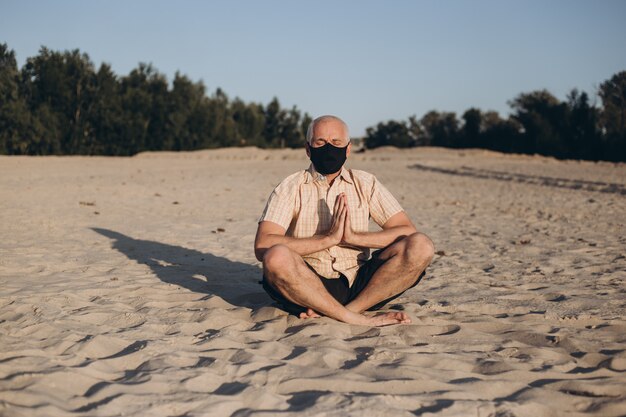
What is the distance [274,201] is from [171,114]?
3354 cm

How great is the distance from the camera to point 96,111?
105 ft

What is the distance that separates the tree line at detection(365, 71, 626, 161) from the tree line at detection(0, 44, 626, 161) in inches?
2.9

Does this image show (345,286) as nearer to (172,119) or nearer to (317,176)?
(317,176)

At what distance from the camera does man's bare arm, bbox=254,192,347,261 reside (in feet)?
13.4

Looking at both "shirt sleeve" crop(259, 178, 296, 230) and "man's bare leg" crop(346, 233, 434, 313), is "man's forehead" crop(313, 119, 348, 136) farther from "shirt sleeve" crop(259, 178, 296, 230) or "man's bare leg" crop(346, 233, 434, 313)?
"man's bare leg" crop(346, 233, 434, 313)

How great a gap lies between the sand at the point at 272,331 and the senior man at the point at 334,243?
0.76 feet

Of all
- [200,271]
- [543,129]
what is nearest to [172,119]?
[543,129]

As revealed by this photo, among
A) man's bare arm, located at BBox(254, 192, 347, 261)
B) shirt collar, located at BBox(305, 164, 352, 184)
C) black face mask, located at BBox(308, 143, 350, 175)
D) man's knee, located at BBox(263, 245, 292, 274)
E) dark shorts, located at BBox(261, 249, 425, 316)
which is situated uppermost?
black face mask, located at BBox(308, 143, 350, 175)

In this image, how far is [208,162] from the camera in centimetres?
2814

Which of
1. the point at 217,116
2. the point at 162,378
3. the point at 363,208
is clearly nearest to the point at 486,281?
the point at 363,208

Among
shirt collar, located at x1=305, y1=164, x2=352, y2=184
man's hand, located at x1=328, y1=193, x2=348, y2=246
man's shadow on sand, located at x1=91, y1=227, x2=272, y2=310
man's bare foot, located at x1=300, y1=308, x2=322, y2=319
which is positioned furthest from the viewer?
man's shadow on sand, located at x1=91, y1=227, x2=272, y2=310

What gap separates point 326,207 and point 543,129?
38753mm

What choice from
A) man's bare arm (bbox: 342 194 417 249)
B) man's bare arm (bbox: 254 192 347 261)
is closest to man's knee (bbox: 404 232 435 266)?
man's bare arm (bbox: 342 194 417 249)

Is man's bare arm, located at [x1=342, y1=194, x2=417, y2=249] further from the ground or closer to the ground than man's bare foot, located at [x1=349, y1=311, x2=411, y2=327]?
further from the ground
